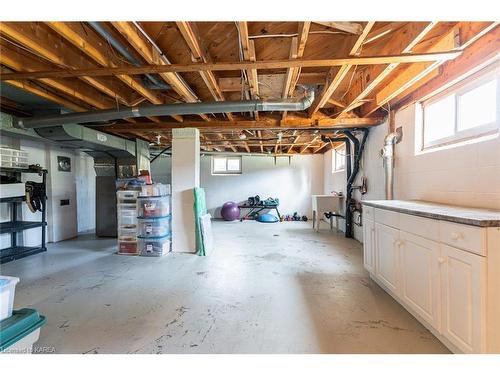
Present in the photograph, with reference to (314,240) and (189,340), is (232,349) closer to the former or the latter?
(189,340)

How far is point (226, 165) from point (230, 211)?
5.71ft

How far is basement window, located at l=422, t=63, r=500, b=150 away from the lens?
199 cm

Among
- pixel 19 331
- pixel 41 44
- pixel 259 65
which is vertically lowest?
pixel 19 331

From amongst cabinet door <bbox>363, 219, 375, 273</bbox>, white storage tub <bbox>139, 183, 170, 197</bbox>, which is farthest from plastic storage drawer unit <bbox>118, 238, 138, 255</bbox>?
cabinet door <bbox>363, 219, 375, 273</bbox>

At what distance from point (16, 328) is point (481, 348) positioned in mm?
2649

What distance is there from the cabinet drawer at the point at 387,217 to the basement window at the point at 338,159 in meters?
3.67

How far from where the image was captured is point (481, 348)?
4.31ft

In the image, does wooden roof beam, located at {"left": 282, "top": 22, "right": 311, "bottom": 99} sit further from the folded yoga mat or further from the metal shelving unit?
the metal shelving unit

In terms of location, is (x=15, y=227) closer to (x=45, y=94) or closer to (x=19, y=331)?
(x=45, y=94)

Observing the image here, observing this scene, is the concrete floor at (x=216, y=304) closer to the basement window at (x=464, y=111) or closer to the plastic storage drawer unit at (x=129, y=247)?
the plastic storage drawer unit at (x=129, y=247)

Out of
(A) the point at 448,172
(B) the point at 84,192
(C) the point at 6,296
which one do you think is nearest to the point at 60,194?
(B) the point at 84,192

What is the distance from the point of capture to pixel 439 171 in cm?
249

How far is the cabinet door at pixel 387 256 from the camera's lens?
2178 millimetres

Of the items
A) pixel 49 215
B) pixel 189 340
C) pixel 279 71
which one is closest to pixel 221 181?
pixel 49 215
